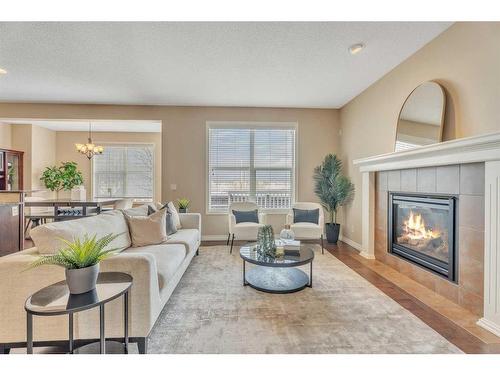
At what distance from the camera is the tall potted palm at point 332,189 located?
4465 millimetres

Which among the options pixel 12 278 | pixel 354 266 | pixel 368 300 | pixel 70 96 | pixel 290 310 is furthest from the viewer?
pixel 70 96

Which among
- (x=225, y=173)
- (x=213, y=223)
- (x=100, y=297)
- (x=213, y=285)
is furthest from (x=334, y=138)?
(x=100, y=297)

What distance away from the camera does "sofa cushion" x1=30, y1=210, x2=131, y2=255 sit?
5.62 ft

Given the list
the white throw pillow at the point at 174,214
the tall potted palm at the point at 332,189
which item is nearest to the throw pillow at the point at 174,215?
the white throw pillow at the point at 174,214

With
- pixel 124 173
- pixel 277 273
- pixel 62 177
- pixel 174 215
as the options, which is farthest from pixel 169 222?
pixel 62 177

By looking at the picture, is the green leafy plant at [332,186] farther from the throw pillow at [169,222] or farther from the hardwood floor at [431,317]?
the throw pillow at [169,222]

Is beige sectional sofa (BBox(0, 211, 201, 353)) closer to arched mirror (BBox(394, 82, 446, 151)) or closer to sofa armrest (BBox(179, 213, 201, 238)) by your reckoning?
sofa armrest (BBox(179, 213, 201, 238))

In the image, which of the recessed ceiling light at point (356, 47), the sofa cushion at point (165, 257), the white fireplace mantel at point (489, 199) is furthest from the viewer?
the recessed ceiling light at point (356, 47)

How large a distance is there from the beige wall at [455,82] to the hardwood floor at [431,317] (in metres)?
1.63

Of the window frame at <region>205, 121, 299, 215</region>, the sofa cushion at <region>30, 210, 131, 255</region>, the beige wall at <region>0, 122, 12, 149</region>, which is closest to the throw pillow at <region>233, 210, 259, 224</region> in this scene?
the window frame at <region>205, 121, 299, 215</region>

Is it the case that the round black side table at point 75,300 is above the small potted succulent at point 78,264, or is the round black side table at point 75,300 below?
below
